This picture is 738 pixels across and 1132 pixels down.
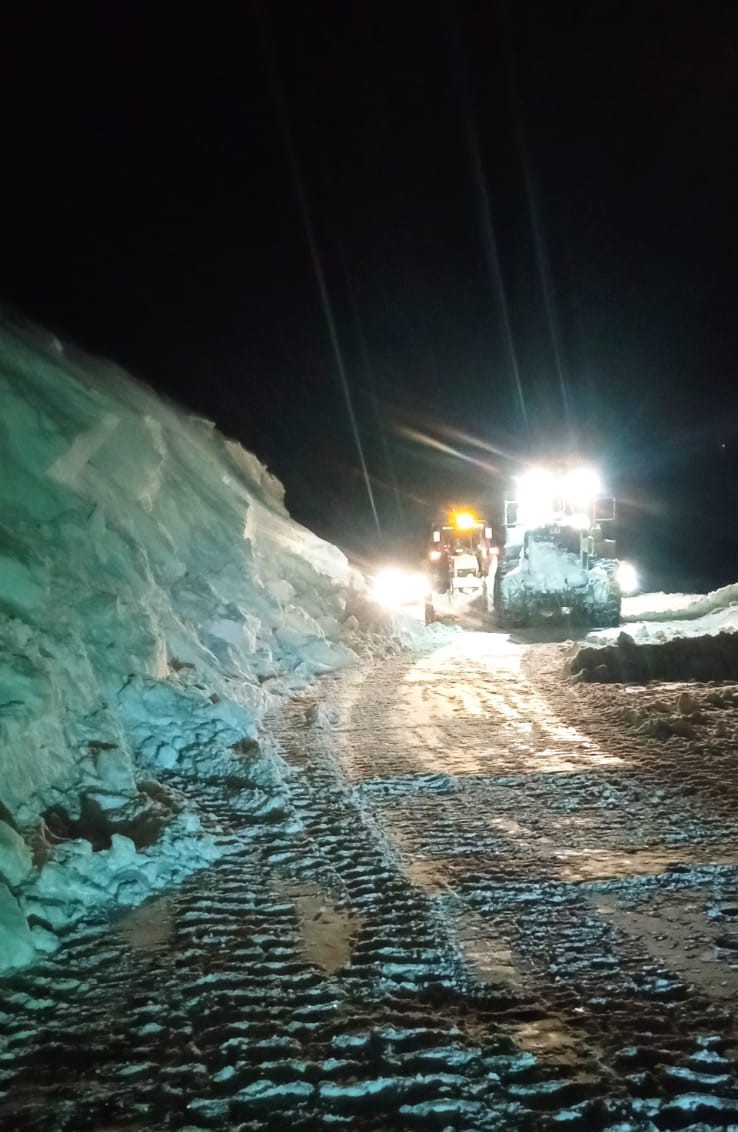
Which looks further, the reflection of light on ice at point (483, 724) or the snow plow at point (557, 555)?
the snow plow at point (557, 555)

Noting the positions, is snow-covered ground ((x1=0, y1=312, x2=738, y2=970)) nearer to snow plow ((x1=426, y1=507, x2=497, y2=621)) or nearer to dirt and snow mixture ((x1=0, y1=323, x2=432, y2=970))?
dirt and snow mixture ((x1=0, y1=323, x2=432, y2=970))

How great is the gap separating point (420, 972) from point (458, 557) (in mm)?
21231

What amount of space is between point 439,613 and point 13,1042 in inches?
866

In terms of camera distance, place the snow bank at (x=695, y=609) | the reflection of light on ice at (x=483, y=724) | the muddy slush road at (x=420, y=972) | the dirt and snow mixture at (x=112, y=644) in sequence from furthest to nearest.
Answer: the snow bank at (x=695, y=609)
the reflection of light on ice at (x=483, y=724)
the dirt and snow mixture at (x=112, y=644)
the muddy slush road at (x=420, y=972)

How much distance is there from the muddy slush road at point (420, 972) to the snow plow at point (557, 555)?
1299 cm

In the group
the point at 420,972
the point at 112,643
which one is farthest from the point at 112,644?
the point at 420,972

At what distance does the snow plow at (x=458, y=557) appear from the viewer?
25267 millimetres

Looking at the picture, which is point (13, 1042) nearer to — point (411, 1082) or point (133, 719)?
point (411, 1082)

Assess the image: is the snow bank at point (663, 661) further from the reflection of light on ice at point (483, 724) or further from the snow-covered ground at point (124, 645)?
the reflection of light on ice at point (483, 724)

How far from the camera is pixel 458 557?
25.5 metres

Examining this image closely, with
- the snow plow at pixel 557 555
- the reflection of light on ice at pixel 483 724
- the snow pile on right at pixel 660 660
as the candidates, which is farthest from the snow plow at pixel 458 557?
the snow pile on right at pixel 660 660

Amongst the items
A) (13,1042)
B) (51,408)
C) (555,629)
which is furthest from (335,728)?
(555,629)

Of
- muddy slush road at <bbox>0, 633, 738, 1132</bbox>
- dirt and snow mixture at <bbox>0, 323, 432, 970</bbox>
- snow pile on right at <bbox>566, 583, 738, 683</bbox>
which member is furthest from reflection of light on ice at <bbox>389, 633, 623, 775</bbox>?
dirt and snow mixture at <bbox>0, 323, 432, 970</bbox>

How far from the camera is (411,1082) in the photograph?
11.6 feet
